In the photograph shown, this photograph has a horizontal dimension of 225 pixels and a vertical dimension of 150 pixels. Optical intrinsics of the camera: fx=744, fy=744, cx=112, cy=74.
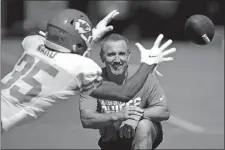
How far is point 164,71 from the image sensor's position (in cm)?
1609

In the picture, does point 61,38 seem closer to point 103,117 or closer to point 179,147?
point 103,117

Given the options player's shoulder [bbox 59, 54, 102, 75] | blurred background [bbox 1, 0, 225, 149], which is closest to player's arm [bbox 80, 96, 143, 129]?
player's shoulder [bbox 59, 54, 102, 75]

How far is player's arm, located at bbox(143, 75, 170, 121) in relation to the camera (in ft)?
20.2

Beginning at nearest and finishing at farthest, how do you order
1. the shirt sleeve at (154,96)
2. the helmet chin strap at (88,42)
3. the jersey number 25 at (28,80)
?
the jersey number 25 at (28,80) → the helmet chin strap at (88,42) → the shirt sleeve at (154,96)

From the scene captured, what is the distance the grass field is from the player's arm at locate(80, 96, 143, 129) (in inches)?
134

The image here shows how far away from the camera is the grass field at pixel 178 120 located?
32.3 ft

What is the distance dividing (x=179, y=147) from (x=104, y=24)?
380 centimetres

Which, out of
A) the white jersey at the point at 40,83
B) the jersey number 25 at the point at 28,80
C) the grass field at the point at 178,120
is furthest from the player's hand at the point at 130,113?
the grass field at the point at 178,120

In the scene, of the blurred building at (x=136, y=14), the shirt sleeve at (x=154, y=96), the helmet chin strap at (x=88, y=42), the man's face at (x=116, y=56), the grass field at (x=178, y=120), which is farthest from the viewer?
the blurred building at (x=136, y=14)

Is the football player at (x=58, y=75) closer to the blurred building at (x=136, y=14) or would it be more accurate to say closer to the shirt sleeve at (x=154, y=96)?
the shirt sleeve at (x=154, y=96)

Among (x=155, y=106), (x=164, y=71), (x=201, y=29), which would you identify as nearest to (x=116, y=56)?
(x=155, y=106)

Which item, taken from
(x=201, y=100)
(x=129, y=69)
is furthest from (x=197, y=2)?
(x=129, y=69)

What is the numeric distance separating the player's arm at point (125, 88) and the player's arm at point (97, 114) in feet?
0.75

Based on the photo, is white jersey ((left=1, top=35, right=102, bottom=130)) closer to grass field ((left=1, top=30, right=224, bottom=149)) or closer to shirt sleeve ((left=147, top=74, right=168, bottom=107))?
shirt sleeve ((left=147, top=74, right=168, bottom=107))
